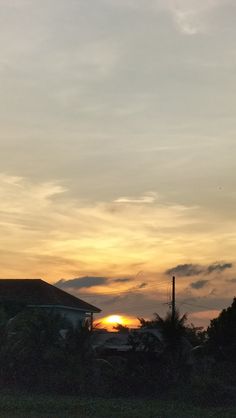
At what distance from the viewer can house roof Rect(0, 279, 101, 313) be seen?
6170cm

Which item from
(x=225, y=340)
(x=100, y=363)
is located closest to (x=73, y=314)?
(x=225, y=340)

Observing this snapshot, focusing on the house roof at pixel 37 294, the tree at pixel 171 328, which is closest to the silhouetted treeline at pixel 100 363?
the tree at pixel 171 328

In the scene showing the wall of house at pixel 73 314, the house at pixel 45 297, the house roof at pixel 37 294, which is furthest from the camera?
the wall of house at pixel 73 314

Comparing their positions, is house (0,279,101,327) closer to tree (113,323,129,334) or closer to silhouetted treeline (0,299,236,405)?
tree (113,323,129,334)

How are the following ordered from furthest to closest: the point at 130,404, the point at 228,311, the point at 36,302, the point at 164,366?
the point at 36,302, the point at 228,311, the point at 164,366, the point at 130,404

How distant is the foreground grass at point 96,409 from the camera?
24219 millimetres

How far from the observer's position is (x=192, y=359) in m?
33.0

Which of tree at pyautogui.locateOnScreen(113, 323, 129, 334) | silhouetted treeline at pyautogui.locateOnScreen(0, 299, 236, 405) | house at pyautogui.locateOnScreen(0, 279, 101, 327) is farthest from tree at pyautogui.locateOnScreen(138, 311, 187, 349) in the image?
house at pyautogui.locateOnScreen(0, 279, 101, 327)

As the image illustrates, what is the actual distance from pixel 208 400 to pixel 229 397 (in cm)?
134

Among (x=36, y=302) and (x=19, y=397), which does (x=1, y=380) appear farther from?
(x=36, y=302)

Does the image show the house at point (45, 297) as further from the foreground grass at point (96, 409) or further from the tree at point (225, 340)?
the foreground grass at point (96, 409)

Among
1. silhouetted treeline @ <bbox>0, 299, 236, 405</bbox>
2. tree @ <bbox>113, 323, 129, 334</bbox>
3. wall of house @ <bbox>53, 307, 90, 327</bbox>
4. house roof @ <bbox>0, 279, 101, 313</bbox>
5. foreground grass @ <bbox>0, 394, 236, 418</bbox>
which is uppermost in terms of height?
house roof @ <bbox>0, 279, 101, 313</bbox>

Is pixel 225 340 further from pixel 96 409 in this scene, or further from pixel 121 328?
pixel 96 409

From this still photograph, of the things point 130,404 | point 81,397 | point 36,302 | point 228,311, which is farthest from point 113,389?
point 36,302
